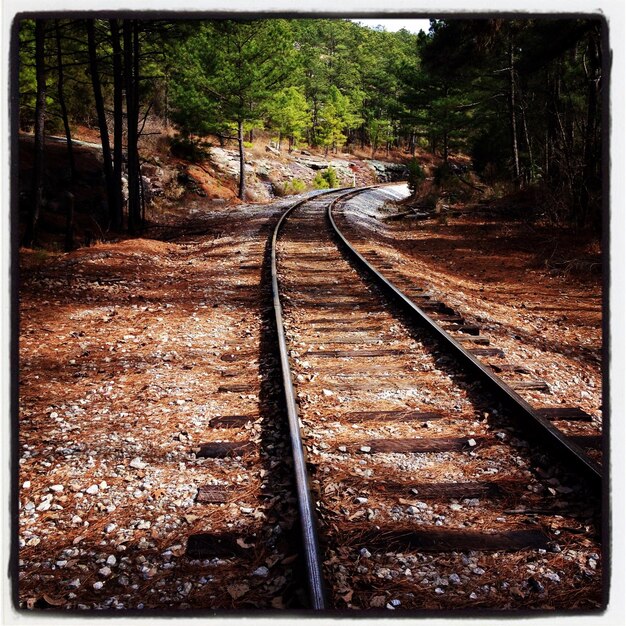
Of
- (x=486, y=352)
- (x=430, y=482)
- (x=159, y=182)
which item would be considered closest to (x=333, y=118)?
(x=159, y=182)

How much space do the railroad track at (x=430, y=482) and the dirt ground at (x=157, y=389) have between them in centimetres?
34

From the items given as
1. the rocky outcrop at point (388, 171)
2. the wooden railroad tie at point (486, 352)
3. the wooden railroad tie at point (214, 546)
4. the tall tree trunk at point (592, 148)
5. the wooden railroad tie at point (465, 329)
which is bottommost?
the wooden railroad tie at point (214, 546)

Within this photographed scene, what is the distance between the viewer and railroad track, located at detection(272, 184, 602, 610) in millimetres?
2348

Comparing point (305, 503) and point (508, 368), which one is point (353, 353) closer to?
point (508, 368)

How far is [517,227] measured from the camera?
619 inches

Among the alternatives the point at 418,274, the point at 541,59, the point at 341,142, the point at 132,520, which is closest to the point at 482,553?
the point at 132,520

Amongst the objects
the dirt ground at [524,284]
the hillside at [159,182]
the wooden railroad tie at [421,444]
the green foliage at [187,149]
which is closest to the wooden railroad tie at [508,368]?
the dirt ground at [524,284]

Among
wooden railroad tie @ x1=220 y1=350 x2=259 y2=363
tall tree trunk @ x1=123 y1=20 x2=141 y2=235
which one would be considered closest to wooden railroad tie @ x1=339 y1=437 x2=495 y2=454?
wooden railroad tie @ x1=220 y1=350 x2=259 y2=363

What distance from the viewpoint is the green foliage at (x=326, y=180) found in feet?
145

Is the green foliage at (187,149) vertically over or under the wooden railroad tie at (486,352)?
over

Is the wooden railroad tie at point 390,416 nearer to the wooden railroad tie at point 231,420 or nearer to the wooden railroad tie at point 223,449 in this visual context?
the wooden railroad tie at point 231,420

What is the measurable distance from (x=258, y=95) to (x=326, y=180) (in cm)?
2097

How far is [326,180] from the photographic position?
149 feet

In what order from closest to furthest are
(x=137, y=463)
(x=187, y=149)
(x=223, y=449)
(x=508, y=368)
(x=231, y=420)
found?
1. (x=137, y=463)
2. (x=223, y=449)
3. (x=231, y=420)
4. (x=508, y=368)
5. (x=187, y=149)
